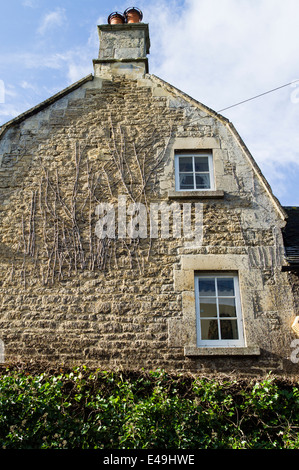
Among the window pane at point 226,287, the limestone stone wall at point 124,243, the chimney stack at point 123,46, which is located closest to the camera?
the limestone stone wall at point 124,243

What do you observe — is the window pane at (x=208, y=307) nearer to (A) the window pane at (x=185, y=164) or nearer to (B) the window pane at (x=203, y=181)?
(B) the window pane at (x=203, y=181)

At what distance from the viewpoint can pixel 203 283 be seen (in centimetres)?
693

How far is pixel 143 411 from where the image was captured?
536 centimetres

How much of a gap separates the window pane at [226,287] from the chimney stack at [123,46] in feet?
13.9

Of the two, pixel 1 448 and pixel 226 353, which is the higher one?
pixel 226 353

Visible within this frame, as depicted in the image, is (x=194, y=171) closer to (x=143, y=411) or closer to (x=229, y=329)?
(x=229, y=329)

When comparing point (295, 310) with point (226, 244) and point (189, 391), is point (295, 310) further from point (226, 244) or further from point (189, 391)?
point (189, 391)

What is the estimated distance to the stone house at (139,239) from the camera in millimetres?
6465

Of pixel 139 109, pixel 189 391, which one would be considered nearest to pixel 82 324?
pixel 189 391

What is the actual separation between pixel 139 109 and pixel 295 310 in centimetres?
435

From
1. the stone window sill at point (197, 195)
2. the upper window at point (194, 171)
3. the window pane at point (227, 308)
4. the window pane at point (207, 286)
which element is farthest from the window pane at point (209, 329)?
the upper window at point (194, 171)

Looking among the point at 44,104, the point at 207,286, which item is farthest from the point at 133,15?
the point at 207,286

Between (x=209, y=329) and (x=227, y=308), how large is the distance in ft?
1.36

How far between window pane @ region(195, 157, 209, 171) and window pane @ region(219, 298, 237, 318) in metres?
2.35
